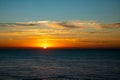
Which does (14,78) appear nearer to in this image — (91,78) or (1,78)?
(1,78)

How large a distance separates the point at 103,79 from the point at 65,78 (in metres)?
6.72

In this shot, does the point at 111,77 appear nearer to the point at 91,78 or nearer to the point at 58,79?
the point at 91,78

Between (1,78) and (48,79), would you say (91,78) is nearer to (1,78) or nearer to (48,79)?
(48,79)

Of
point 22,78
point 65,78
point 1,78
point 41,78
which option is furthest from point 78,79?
point 1,78

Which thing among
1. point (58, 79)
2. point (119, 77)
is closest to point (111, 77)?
point (119, 77)

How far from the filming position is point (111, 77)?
54.4 meters

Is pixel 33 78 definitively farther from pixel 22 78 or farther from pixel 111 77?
pixel 111 77

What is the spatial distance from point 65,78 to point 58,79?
1.97m

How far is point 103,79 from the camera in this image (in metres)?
52.2

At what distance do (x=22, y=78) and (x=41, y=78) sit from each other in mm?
3385

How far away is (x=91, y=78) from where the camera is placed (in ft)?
174

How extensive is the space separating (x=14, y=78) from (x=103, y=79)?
15.7m

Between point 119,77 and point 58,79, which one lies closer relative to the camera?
point 58,79

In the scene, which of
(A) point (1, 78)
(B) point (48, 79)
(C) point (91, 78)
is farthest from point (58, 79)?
(A) point (1, 78)
